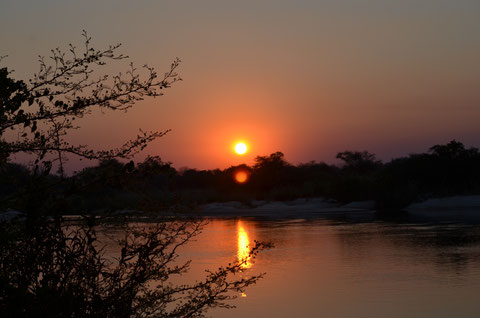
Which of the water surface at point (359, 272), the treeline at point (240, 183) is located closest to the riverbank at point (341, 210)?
the treeline at point (240, 183)

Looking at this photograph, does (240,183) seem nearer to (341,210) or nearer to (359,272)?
(341,210)

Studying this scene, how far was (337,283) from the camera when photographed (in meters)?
13.0

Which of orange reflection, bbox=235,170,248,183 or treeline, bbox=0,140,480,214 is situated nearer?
treeline, bbox=0,140,480,214

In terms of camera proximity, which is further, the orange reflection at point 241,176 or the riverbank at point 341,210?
the orange reflection at point 241,176

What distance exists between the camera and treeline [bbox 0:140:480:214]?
482cm

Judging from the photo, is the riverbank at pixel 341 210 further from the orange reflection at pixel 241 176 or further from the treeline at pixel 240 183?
the orange reflection at pixel 241 176

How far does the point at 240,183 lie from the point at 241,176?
269 centimetres

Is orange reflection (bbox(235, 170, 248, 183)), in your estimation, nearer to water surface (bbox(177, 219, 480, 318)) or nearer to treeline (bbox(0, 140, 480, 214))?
treeline (bbox(0, 140, 480, 214))

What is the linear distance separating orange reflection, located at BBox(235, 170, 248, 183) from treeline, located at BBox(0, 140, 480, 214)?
25cm

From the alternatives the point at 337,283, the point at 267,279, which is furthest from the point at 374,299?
the point at 267,279

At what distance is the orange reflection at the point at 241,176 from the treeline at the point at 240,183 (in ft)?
0.81

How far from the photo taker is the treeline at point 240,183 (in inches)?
190

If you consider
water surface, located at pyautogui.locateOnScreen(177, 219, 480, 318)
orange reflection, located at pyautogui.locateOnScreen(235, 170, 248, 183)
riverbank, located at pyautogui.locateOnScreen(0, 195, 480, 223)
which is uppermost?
orange reflection, located at pyautogui.locateOnScreen(235, 170, 248, 183)

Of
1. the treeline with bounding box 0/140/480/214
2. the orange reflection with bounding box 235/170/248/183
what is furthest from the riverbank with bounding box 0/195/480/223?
the orange reflection with bounding box 235/170/248/183
